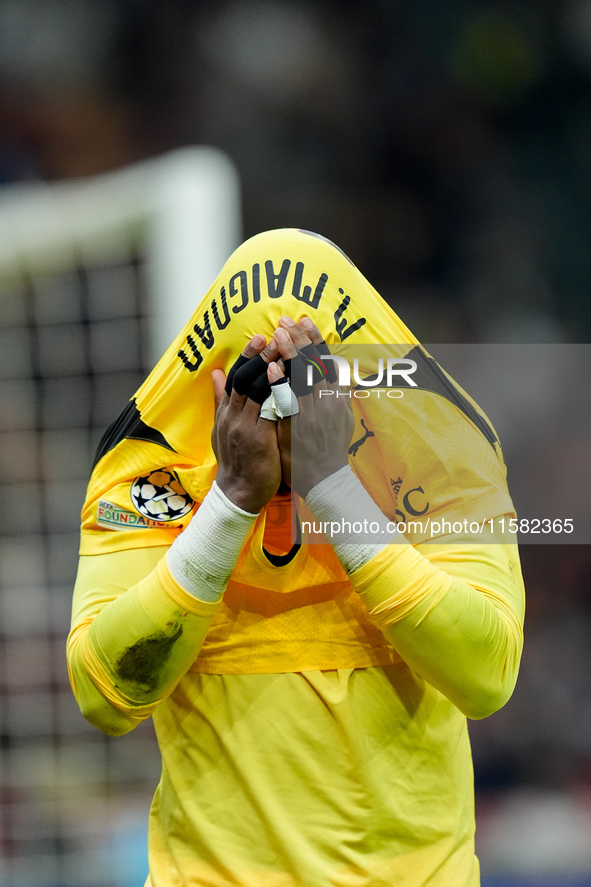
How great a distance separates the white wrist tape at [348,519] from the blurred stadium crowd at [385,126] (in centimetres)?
219

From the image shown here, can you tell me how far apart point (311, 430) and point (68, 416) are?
4.34ft

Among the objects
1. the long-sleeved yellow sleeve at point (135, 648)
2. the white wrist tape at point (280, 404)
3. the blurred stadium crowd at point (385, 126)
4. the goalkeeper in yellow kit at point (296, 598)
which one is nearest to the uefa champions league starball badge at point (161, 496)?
the goalkeeper in yellow kit at point (296, 598)

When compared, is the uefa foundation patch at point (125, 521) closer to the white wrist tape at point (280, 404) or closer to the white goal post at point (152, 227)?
the white wrist tape at point (280, 404)

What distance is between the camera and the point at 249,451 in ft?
3.05

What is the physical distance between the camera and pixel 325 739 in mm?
1001

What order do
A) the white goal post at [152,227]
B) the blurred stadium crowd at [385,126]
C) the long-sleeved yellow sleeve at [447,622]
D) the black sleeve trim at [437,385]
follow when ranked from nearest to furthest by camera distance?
1. the long-sleeved yellow sleeve at [447,622]
2. the black sleeve trim at [437,385]
3. the white goal post at [152,227]
4. the blurred stadium crowd at [385,126]

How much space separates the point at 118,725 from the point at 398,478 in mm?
470

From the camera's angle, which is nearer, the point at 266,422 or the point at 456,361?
the point at 266,422

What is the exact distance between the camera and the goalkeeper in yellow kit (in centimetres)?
93

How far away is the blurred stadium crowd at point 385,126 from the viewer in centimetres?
315

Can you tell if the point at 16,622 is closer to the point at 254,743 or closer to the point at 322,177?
the point at 254,743

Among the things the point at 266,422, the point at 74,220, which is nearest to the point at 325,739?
the point at 266,422

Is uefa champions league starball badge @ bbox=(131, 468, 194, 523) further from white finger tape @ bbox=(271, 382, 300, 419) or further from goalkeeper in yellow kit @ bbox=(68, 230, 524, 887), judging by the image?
white finger tape @ bbox=(271, 382, 300, 419)

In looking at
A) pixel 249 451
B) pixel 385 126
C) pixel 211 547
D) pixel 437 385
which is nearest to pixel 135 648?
pixel 211 547
